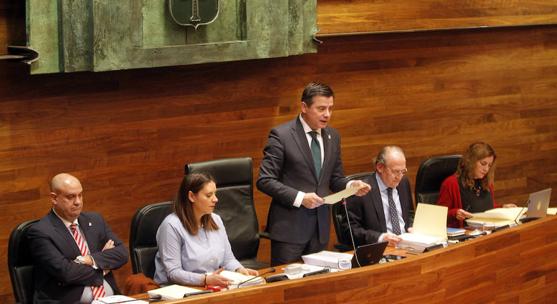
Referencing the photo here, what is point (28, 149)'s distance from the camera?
5.16m

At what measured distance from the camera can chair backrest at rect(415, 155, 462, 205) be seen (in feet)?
18.6

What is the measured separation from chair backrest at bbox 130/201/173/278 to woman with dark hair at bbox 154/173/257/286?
133mm

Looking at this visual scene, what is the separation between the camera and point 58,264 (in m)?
4.13

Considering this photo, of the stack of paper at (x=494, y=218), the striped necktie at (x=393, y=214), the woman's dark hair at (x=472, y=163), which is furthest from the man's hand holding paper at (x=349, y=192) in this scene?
the woman's dark hair at (x=472, y=163)

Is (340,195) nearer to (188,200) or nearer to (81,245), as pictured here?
(188,200)

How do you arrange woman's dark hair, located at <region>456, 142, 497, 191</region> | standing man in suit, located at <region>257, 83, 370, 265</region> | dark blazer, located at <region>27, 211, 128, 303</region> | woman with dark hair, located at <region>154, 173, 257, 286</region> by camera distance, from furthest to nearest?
woman's dark hair, located at <region>456, 142, 497, 191</region> → standing man in suit, located at <region>257, 83, 370, 265</region> → woman with dark hair, located at <region>154, 173, 257, 286</region> → dark blazer, located at <region>27, 211, 128, 303</region>

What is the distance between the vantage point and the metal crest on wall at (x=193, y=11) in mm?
5320

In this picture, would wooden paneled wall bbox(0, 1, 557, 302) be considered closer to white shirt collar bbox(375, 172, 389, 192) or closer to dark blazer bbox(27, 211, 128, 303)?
dark blazer bbox(27, 211, 128, 303)

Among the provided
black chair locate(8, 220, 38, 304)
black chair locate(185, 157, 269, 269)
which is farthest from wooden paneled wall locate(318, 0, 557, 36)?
black chair locate(8, 220, 38, 304)

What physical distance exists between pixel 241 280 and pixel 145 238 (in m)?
0.66

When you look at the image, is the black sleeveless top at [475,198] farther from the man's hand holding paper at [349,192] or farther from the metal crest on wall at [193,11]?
the metal crest on wall at [193,11]

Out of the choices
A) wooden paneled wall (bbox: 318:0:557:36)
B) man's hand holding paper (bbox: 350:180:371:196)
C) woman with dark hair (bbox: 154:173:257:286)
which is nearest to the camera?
woman with dark hair (bbox: 154:173:257:286)

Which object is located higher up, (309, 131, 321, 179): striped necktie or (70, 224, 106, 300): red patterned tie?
(309, 131, 321, 179): striped necktie

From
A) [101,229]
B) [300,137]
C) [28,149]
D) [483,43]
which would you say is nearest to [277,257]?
[300,137]
